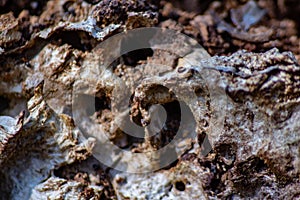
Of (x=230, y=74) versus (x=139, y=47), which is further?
(x=139, y=47)

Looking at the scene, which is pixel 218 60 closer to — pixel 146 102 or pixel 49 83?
pixel 146 102

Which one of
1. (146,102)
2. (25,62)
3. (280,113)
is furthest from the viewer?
(25,62)

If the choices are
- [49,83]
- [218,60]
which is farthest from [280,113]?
[49,83]

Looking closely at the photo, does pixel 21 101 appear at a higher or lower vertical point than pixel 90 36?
lower

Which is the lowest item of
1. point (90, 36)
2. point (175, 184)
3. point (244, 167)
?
point (175, 184)

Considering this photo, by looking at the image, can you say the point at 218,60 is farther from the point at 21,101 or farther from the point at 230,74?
the point at 21,101

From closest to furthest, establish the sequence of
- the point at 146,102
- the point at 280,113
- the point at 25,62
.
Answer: the point at 280,113 → the point at 146,102 → the point at 25,62
